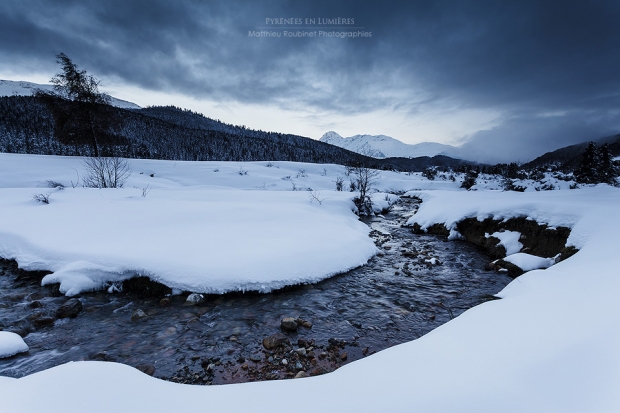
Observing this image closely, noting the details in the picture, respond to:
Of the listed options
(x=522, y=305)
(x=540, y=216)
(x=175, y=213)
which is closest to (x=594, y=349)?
(x=522, y=305)

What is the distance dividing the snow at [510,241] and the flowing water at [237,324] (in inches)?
68.3

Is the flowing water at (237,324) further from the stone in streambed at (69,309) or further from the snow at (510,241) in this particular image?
the snow at (510,241)

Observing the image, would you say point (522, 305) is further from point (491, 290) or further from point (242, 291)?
point (242, 291)

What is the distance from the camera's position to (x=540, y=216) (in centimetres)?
726

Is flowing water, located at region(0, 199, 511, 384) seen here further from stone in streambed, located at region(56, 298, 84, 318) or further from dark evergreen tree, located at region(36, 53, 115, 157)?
dark evergreen tree, located at region(36, 53, 115, 157)

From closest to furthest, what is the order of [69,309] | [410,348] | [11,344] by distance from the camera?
[410,348], [11,344], [69,309]

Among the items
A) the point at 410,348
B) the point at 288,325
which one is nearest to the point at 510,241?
the point at 410,348

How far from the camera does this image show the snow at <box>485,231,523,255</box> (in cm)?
733

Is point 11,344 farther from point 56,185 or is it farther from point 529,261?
point 56,185

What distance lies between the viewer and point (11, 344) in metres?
3.42

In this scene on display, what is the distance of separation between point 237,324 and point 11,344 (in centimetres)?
295

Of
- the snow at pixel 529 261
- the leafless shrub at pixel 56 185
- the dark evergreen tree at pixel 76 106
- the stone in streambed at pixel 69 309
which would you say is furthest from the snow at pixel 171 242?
the dark evergreen tree at pixel 76 106

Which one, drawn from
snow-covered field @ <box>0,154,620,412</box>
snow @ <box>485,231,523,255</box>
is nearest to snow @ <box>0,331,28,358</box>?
snow-covered field @ <box>0,154,620,412</box>

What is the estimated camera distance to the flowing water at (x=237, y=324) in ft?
11.3
